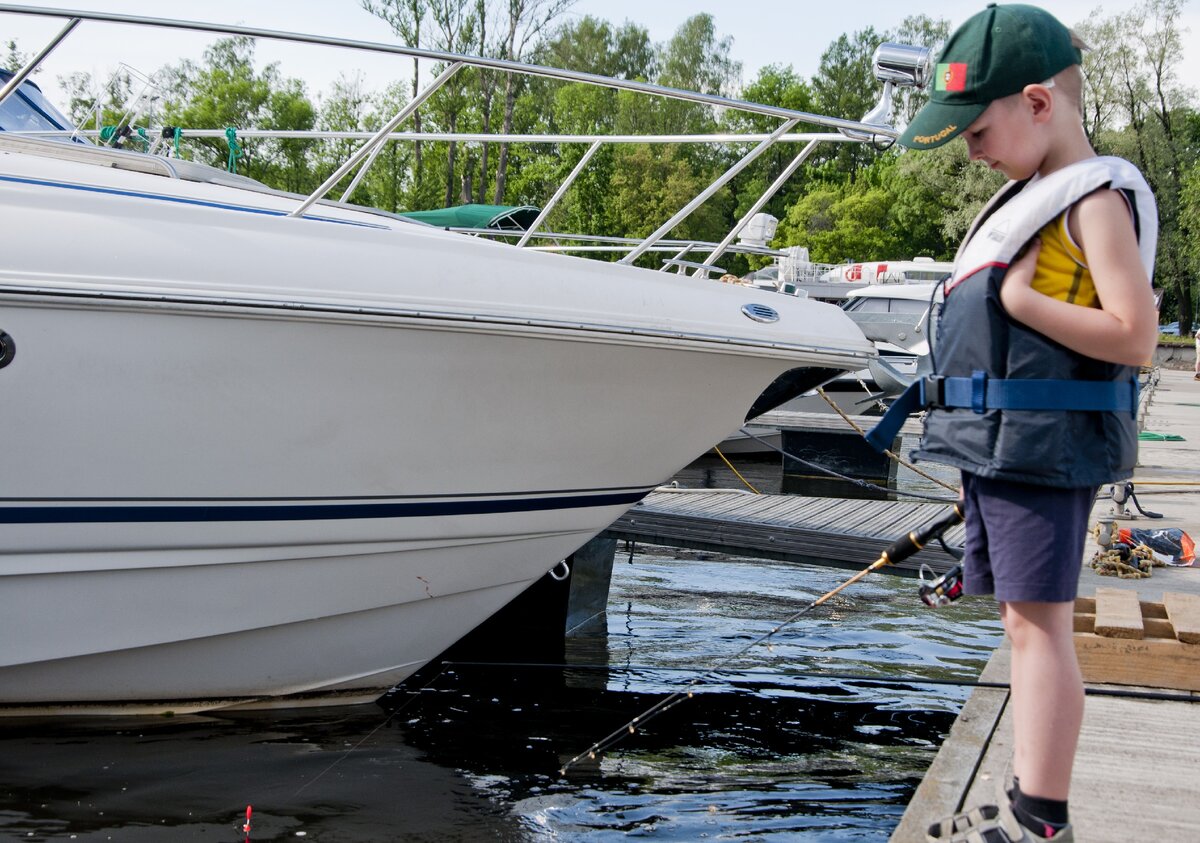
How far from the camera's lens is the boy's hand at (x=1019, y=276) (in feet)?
A: 6.19

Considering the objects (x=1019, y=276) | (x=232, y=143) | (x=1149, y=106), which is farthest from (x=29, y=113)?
(x=1149, y=106)

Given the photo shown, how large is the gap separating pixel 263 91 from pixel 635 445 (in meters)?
28.8

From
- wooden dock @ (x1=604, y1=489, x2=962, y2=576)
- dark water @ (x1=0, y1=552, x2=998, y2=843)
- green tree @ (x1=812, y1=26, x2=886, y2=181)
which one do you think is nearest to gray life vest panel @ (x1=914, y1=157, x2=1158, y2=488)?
dark water @ (x1=0, y1=552, x2=998, y2=843)

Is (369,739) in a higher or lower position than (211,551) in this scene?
lower

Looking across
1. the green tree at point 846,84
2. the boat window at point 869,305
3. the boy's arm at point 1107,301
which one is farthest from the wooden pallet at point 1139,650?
the green tree at point 846,84

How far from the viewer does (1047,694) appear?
188 centimetres

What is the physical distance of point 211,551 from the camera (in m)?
3.67

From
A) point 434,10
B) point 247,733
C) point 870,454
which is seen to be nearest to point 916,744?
point 247,733

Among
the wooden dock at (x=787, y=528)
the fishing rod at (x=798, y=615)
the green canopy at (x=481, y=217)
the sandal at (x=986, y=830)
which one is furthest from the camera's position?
the wooden dock at (x=787, y=528)

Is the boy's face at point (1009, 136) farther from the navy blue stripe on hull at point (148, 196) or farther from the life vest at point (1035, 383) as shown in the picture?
the navy blue stripe on hull at point (148, 196)

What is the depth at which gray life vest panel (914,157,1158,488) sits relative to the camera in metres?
1.86

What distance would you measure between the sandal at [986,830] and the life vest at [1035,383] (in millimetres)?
598

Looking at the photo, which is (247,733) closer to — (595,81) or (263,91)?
Answer: (595,81)

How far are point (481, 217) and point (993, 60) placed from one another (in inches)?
151
